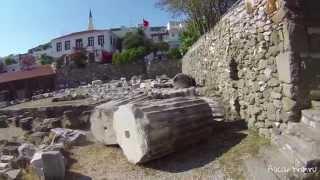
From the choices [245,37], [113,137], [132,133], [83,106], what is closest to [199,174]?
[132,133]

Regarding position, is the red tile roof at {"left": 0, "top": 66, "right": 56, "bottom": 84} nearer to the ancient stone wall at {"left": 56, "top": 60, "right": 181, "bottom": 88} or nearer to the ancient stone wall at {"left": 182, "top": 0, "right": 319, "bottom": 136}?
the ancient stone wall at {"left": 56, "top": 60, "right": 181, "bottom": 88}

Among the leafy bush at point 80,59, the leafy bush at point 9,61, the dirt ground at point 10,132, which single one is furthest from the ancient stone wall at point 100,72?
the leafy bush at point 9,61

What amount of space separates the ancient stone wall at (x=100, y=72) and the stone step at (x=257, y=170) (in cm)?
3063

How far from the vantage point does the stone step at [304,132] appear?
555 cm

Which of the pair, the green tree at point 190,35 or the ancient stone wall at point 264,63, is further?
the green tree at point 190,35

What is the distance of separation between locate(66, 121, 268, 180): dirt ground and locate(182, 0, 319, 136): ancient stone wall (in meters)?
0.56

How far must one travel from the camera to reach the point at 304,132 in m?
5.96

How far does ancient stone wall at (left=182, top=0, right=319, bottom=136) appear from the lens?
6.62 meters

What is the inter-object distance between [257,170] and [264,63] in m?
2.22

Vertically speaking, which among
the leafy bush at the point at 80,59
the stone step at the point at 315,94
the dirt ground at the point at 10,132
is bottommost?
the dirt ground at the point at 10,132

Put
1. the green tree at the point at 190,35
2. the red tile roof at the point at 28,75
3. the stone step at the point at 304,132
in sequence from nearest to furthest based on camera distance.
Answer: the stone step at the point at 304,132, the green tree at the point at 190,35, the red tile roof at the point at 28,75

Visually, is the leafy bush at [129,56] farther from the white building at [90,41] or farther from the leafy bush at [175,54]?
the white building at [90,41]

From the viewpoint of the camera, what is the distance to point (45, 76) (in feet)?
127

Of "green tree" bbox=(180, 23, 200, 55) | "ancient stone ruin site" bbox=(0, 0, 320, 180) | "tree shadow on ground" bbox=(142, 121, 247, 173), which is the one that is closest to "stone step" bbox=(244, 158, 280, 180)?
"ancient stone ruin site" bbox=(0, 0, 320, 180)
